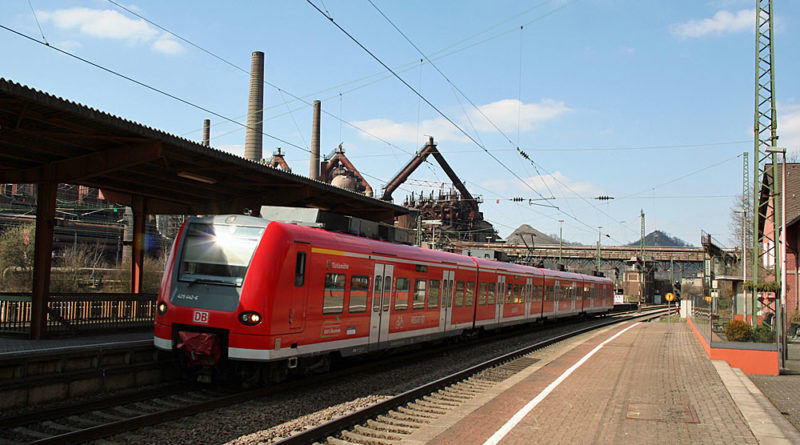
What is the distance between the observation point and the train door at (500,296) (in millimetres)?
21141

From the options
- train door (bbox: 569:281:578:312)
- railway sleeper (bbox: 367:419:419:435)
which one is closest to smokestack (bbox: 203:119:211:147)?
train door (bbox: 569:281:578:312)

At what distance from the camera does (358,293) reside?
1193 centimetres

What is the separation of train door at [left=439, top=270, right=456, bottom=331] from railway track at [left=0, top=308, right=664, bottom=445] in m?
4.11

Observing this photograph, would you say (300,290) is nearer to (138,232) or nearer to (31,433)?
(31,433)

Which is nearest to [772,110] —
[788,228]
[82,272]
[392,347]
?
[788,228]

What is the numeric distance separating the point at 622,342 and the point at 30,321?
55.8 ft

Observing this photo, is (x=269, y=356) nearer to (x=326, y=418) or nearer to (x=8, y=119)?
(x=326, y=418)

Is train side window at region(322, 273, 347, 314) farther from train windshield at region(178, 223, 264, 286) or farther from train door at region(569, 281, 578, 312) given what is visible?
train door at region(569, 281, 578, 312)

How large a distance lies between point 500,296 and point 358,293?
10.4 meters

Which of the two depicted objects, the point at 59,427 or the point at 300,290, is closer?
the point at 59,427

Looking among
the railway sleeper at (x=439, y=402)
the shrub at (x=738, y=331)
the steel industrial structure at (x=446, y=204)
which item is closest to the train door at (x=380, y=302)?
the railway sleeper at (x=439, y=402)

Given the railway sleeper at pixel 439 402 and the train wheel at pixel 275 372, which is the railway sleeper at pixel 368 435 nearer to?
the railway sleeper at pixel 439 402

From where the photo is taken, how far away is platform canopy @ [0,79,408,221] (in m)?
10.6

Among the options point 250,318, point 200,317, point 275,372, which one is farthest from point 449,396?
point 200,317
